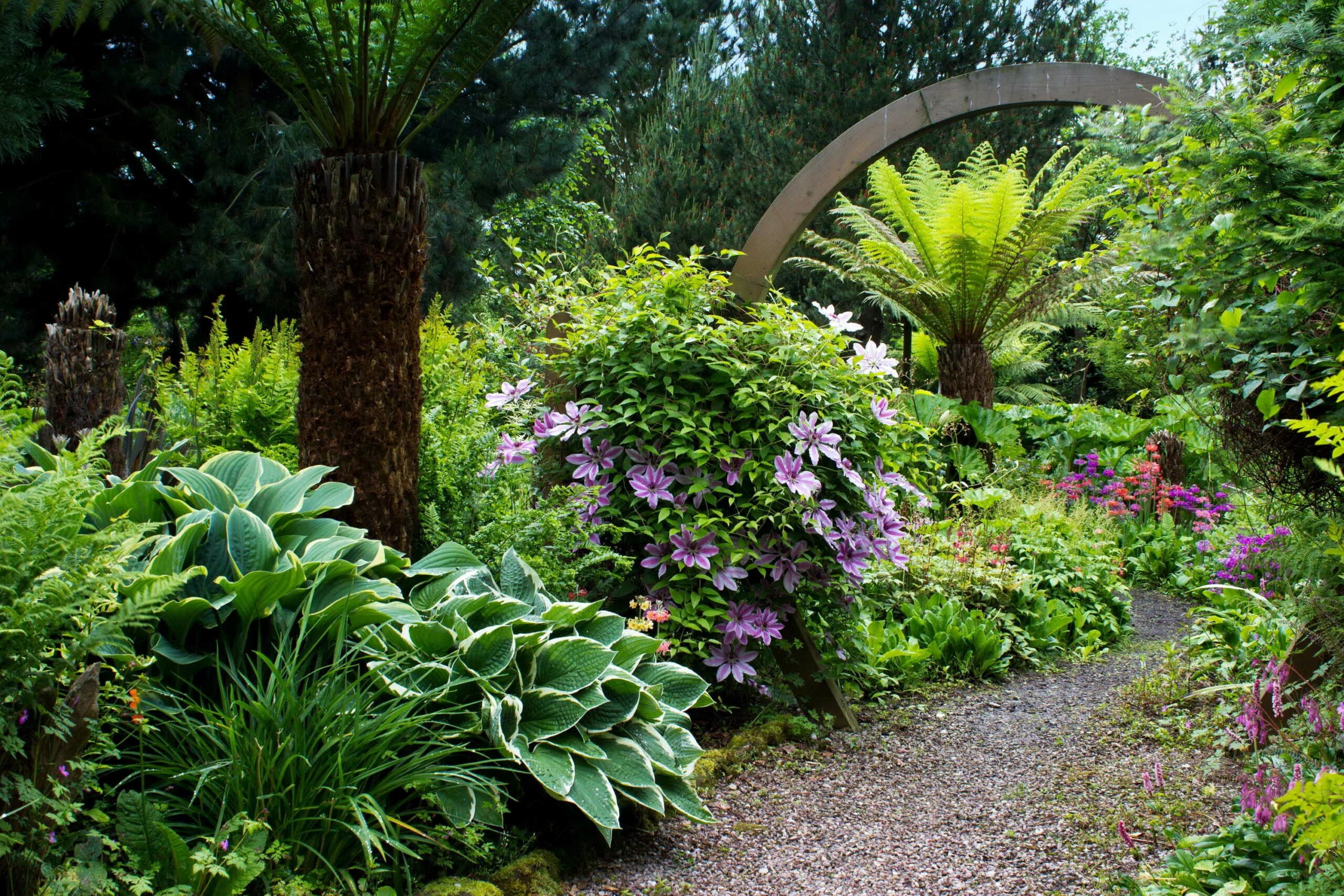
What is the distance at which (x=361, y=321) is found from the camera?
287cm

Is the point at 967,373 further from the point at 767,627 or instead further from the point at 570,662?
the point at 570,662

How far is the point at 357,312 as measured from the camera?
9.41 ft

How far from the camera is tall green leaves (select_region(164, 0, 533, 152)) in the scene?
2834mm

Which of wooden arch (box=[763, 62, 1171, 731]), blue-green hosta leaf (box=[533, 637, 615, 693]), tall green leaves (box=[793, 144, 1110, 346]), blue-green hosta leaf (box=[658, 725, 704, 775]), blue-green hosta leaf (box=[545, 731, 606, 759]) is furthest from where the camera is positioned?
tall green leaves (box=[793, 144, 1110, 346])

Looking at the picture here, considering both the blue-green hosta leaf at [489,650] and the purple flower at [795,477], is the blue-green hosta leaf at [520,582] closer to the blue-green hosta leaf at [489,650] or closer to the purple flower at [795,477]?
the blue-green hosta leaf at [489,650]

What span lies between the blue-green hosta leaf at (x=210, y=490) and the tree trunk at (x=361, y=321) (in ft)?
1.64

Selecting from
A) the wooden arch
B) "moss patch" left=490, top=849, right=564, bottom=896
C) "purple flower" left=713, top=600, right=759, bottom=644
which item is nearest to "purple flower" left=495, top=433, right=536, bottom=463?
"purple flower" left=713, top=600, right=759, bottom=644

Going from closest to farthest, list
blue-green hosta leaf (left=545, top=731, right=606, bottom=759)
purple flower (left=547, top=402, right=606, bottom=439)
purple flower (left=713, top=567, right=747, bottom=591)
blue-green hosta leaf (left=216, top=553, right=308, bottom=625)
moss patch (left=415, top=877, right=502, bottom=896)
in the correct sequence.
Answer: moss patch (left=415, top=877, right=502, bottom=896) < blue-green hosta leaf (left=216, top=553, right=308, bottom=625) < blue-green hosta leaf (left=545, top=731, right=606, bottom=759) < purple flower (left=713, top=567, right=747, bottom=591) < purple flower (left=547, top=402, right=606, bottom=439)

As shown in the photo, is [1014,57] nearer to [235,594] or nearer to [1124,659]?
[1124,659]

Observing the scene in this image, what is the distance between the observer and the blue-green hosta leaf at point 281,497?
8.00ft

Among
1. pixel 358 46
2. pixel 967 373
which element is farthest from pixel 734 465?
pixel 967 373

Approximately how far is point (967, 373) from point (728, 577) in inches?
236

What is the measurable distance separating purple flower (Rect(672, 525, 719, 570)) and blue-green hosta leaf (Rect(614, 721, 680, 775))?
27.9 inches

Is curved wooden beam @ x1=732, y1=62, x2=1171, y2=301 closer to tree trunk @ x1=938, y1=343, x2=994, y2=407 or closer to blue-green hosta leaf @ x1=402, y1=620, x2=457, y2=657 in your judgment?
tree trunk @ x1=938, y1=343, x2=994, y2=407
